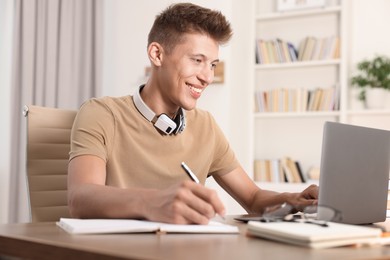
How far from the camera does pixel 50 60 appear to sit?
4.06m

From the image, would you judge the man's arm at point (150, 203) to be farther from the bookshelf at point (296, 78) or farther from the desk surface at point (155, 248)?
the bookshelf at point (296, 78)

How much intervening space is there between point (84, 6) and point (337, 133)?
11.7 ft

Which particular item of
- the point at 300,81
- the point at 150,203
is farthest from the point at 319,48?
the point at 150,203

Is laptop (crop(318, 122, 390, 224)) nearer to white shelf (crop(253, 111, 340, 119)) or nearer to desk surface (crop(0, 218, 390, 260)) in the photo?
desk surface (crop(0, 218, 390, 260))

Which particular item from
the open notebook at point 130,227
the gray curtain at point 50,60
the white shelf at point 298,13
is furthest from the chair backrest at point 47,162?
the white shelf at point 298,13

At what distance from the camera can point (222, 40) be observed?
186 centimetres

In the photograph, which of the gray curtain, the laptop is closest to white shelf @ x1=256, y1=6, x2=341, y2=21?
the gray curtain

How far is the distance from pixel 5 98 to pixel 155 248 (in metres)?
3.29

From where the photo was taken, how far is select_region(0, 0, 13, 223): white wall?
3830mm

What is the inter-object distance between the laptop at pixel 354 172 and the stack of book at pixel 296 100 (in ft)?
9.09

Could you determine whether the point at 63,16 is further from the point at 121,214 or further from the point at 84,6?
the point at 121,214

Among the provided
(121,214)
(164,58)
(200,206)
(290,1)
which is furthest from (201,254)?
(290,1)

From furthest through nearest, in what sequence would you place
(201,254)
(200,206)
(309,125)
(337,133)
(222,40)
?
(309,125) → (222,40) → (337,133) → (200,206) → (201,254)

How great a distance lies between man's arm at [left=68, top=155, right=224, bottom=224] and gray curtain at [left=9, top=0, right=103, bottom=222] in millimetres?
2645
